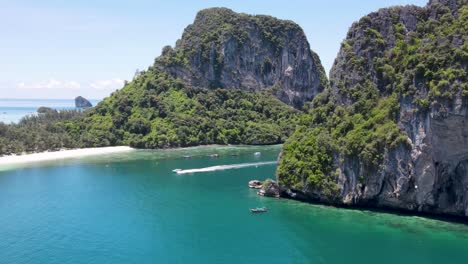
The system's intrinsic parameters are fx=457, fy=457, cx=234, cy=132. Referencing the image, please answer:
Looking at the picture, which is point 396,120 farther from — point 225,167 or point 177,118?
point 177,118

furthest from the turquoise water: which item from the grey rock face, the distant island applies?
the distant island

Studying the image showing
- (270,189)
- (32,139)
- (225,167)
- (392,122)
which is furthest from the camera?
(32,139)

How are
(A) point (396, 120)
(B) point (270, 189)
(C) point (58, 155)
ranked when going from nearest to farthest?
1. (A) point (396, 120)
2. (B) point (270, 189)
3. (C) point (58, 155)

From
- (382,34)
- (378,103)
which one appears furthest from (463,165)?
(382,34)

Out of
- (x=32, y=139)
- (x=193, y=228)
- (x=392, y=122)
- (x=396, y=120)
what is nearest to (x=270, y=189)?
(x=193, y=228)

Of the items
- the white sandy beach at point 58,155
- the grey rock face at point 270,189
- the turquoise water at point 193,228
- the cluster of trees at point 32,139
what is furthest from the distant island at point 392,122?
the cluster of trees at point 32,139

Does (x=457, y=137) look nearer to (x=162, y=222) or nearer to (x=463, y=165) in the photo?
(x=463, y=165)

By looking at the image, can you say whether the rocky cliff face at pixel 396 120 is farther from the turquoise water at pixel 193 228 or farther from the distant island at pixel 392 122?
the turquoise water at pixel 193 228
